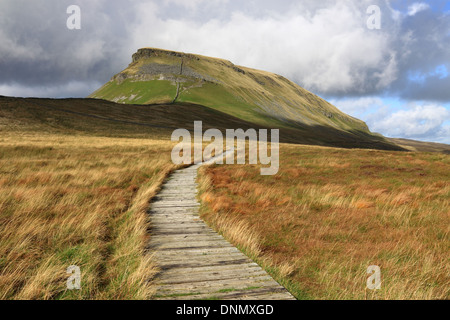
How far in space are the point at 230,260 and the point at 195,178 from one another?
1071 cm

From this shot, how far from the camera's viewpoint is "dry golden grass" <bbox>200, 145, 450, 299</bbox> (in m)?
5.02

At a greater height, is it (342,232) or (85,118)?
(85,118)

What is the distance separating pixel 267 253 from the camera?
6246 millimetres

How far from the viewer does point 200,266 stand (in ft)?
16.4

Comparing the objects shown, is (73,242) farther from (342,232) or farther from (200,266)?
(342,232)

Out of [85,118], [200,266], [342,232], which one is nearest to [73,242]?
[200,266]

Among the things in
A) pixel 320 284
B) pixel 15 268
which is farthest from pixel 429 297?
pixel 15 268

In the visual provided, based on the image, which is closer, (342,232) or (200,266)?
(200,266)

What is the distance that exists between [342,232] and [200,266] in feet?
15.7

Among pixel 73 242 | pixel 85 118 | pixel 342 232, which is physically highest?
pixel 85 118

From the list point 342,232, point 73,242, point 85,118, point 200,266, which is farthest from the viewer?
point 85,118

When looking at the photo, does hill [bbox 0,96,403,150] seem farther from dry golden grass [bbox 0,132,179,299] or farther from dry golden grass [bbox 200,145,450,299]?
dry golden grass [bbox 0,132,179,299]

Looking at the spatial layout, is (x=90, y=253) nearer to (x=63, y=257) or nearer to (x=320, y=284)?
(x=63, y=257)

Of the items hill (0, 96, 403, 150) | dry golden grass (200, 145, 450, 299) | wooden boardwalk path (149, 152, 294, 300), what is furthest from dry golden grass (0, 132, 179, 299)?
hill (0, 96, 403, 150)
